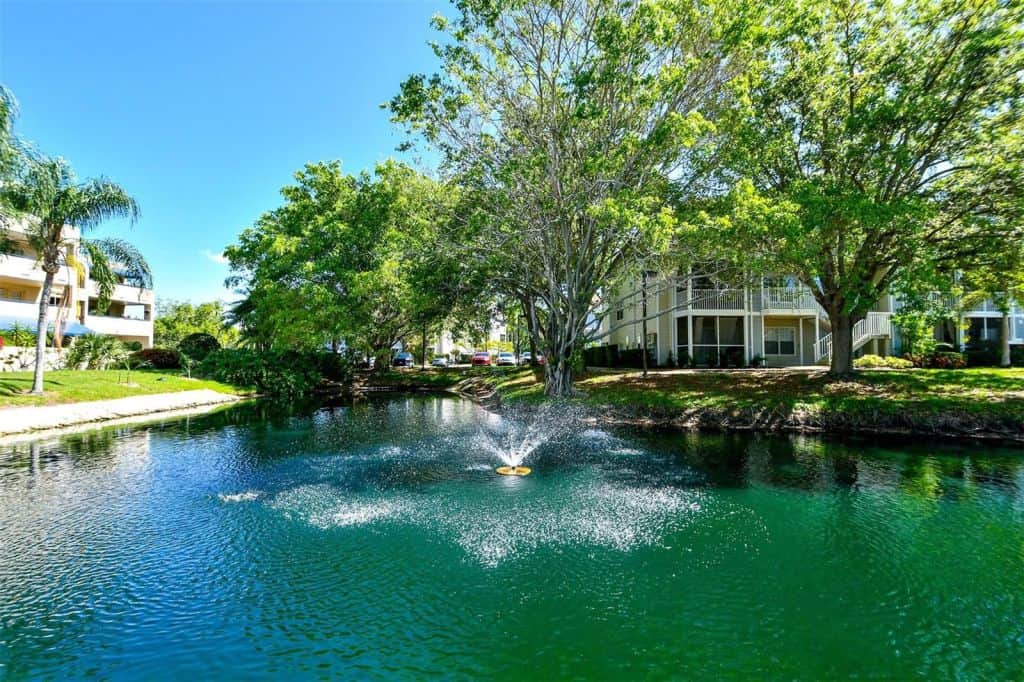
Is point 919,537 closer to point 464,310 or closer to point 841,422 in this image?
point 841,422

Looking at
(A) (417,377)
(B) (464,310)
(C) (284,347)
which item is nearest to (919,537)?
(B) (464,310)

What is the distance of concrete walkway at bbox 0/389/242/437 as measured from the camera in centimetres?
1471

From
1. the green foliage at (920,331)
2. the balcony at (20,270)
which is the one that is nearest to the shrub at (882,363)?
the green foliage at (920,331)

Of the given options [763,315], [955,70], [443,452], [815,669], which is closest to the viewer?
[815,669]

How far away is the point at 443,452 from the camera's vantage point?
41.2 feet

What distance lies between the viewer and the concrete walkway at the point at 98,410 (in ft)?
48.3

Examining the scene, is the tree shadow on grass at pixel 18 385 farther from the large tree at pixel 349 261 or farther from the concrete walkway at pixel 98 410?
the large tree at pixel 349 261

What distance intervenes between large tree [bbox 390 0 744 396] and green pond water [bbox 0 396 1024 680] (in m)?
7.56

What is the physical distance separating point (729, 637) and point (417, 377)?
31941 millimetres

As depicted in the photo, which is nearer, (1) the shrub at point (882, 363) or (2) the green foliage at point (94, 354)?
(1) the shrub at point (882, 363)

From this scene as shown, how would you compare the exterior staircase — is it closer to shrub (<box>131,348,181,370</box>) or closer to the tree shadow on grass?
the tree shadow on grass

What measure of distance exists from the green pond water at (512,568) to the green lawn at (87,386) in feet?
26.7

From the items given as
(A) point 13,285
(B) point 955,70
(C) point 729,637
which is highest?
(B) point 955,70

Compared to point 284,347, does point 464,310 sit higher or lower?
higher
